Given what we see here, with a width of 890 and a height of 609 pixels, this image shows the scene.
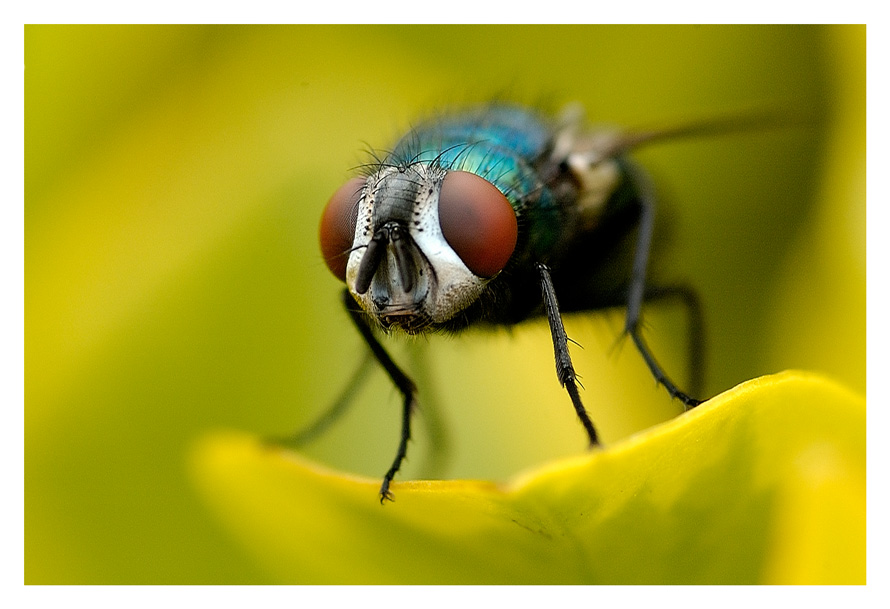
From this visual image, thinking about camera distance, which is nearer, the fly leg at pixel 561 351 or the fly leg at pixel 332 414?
the fly leg at pixel 561 351

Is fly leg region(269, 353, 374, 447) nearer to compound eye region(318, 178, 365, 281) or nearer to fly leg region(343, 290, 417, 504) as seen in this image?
fly leg region(343, 290, 417, 504)

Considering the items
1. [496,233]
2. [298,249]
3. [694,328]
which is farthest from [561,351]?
[298,249]

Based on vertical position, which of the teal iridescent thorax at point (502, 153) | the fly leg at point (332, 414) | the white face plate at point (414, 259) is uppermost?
the teal iridescent thorax at point (502, 153)

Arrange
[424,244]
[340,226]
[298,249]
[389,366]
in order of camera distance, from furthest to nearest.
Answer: [298,249], [389,366], [340,226], [424,244]

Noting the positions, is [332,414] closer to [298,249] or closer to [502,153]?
[298,249]

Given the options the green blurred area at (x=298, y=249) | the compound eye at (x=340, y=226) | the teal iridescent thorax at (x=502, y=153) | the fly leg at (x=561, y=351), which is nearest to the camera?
the fly leg at (x=561, y=351)

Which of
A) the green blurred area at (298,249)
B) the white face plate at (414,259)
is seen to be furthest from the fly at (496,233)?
the green blurred area at (298,249)

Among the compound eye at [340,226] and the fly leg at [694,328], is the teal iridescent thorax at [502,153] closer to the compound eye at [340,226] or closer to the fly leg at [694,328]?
the compound eye at [340,226]

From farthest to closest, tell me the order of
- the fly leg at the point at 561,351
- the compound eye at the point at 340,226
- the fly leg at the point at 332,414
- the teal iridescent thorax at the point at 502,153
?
the fly leg at the point at 332,414 < the teal iridescent thorax at the point at 502,153 < the compound eye at the point at 340,226 < the fly leg at the point at 561,351
